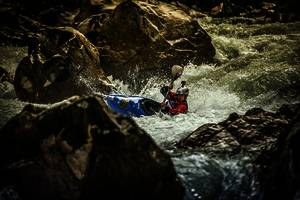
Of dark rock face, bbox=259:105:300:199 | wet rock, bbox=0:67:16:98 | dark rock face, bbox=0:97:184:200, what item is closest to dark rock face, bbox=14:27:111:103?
wet rock, bbox=0:67:16:98

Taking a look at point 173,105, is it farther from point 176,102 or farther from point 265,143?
point 265,143

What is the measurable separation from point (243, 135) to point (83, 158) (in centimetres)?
274

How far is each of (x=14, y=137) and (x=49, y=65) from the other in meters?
4.50

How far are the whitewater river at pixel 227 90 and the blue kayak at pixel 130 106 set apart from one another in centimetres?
20

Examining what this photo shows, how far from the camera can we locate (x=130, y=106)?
881cm

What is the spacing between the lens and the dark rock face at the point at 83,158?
189 inches

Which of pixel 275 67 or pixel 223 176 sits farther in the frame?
pixel 275 67

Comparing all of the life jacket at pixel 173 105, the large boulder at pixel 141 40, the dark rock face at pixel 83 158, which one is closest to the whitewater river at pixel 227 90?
the life jacket at pixel 173 105

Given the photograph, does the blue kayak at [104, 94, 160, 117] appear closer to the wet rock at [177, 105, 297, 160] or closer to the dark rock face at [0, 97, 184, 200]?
the wet rock at [177, 105, 297, 160]

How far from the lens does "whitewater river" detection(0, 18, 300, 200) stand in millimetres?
5566

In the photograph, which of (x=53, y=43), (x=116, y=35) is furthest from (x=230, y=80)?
(x=53, y=43)

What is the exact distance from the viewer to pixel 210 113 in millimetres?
9391

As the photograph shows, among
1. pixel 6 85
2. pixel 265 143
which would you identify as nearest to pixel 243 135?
pixel 265 143

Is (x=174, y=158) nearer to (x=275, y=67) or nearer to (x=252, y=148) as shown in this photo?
(x=252, y=148)
